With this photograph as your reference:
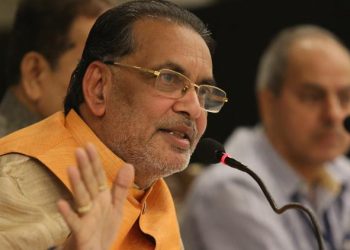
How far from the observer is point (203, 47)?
1501 millimetres

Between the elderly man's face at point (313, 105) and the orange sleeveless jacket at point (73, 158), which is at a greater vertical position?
the orange sleeveless jacket at point (73, 158)

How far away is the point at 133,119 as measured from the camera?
1.42 m

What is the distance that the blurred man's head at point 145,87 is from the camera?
1.41 metres

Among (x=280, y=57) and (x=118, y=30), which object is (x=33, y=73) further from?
(x=280, y=57)

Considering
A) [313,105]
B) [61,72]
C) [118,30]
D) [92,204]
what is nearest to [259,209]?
[313,105]

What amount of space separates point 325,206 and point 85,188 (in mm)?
1857

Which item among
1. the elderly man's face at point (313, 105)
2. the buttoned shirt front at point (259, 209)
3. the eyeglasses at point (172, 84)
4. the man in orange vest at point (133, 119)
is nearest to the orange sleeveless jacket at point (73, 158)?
the man in orange vest at point (133, 119)

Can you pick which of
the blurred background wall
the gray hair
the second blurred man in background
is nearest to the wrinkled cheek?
the second blurred man in background

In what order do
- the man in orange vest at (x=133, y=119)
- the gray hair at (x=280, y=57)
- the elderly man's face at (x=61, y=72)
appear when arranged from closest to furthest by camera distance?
1. the man in orange vest at (x=133, y=119)
2. the elderly man's face at (x=61, y=72)
3. the gray hair at (x=280, y=57)

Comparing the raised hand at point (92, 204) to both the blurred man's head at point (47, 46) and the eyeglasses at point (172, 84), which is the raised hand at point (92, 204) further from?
the blurred man's head at point (47, 46)

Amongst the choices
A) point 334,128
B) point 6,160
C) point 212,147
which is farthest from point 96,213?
point 334,128

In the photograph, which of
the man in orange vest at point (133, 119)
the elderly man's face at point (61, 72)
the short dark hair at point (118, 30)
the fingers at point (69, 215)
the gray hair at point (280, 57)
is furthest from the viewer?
the gray hair at point (280, 57)

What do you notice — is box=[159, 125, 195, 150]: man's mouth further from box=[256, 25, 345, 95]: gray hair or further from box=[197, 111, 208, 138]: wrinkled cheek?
box=[256, 25, 345, 95]: gray hair

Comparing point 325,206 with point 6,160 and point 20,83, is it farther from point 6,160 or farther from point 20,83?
point 6,160
